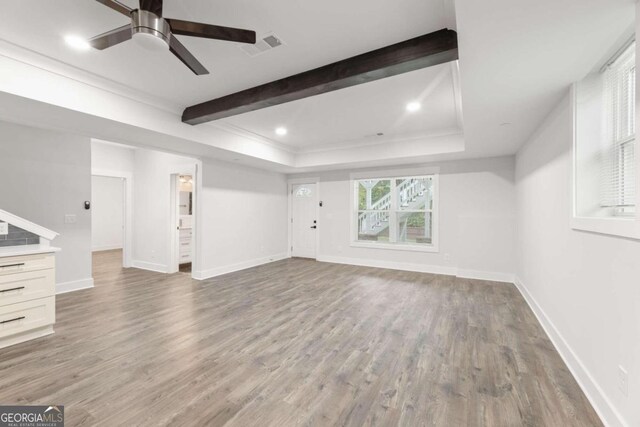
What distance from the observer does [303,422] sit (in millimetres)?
1673

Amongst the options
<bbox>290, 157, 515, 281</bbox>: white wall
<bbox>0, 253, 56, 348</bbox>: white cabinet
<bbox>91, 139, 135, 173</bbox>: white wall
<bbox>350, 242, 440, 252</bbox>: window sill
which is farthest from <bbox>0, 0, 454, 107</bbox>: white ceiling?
<bbox>350, 242, 440, 252</bbox>: window sill

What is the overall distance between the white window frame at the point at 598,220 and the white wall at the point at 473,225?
10.2ft

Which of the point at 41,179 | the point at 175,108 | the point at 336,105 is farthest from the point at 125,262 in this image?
the point at 336,105

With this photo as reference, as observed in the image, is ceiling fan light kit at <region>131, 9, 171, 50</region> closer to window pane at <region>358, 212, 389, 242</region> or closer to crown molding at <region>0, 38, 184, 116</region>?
crown molding at <region>0, 38, 184, 116</region>

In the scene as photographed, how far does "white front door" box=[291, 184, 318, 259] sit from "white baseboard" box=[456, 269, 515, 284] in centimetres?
354

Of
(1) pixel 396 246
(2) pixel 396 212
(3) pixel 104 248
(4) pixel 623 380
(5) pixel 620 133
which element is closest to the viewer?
(4) pixel 623 380

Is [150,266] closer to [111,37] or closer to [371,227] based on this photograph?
[371,227]

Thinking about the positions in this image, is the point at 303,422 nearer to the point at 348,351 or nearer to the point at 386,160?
the point at 348,351

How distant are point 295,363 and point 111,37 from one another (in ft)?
9.18

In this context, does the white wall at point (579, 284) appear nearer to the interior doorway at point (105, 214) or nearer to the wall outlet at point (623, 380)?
the wall outlet at point (623, 380)

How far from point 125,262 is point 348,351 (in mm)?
5943

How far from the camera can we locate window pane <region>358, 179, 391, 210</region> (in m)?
6.43

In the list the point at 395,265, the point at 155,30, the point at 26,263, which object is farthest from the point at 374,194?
the point at 26,263

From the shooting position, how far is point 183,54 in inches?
79.0
